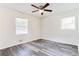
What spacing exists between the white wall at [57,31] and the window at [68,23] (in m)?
0.17

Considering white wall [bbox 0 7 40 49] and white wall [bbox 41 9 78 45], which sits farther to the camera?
white wall [bbox 41 9 78 45]

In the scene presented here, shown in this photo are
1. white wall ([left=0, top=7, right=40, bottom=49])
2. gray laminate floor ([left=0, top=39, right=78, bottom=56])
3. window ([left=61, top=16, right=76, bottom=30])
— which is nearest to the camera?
gray laminate floor ([left=0, top=39, right=78, bottom=56])

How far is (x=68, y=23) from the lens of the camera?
3412mm

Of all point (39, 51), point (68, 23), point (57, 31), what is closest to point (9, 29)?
point (39, 51)

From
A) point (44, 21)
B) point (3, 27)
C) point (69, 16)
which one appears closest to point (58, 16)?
point (69, 16)

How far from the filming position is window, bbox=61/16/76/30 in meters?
3.23

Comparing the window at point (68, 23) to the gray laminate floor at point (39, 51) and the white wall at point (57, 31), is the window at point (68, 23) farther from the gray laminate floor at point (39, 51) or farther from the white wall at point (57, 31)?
the gray laminate floor at point (39, 51)

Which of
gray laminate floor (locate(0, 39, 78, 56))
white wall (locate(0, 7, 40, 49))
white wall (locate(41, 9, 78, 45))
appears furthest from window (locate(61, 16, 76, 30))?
white wall (locate(0, 7, 40, 49))

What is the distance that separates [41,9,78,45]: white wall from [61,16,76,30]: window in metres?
0.17

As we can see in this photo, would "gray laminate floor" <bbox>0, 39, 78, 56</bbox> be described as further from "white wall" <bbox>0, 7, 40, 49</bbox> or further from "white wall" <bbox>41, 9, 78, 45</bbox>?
"white wall" <bbox>41, 9, 78, 45</bbox>

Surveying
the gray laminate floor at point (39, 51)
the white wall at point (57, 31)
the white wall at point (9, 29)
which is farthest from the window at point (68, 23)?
the white wall at point (9, 29)

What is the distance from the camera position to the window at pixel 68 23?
10.6 feet

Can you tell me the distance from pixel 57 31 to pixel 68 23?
826 millimetres

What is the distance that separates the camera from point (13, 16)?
308 cm
